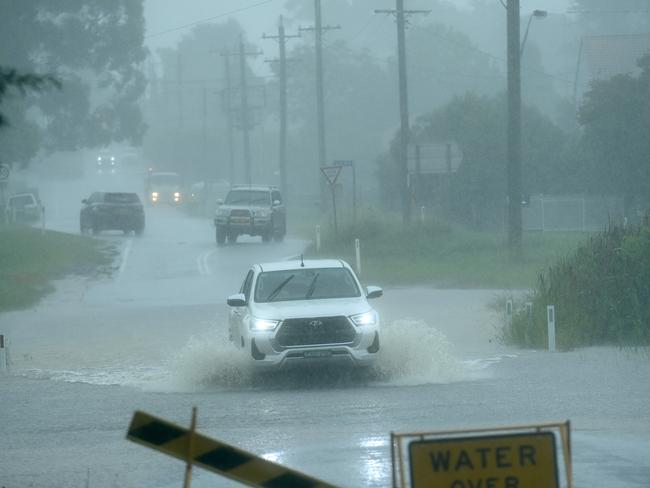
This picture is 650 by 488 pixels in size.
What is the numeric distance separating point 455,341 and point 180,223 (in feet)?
152

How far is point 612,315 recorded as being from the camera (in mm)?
19844

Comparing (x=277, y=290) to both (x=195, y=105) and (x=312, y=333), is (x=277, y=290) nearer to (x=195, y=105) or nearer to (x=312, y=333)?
(x=312, y=333)

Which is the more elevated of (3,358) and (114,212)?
(114,212)

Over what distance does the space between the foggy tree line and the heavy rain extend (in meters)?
0.18

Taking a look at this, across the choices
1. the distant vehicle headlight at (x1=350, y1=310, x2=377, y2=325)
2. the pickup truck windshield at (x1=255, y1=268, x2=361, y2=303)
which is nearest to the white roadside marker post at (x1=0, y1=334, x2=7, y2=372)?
the pickup truck windshield at (x1=255, y1=268, x2=361, y2=303)

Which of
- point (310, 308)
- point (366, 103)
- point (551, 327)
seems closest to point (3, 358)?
point (310, 308)

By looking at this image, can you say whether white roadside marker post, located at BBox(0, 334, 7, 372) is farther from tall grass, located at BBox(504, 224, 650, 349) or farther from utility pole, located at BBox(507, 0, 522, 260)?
utility pole, located at BBox(507, 0, 522, 260)

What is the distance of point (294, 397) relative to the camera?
1518 cm

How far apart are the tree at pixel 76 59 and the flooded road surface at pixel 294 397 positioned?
115 feet

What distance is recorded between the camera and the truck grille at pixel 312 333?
1588 centimetres

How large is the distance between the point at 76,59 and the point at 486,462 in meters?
59.9

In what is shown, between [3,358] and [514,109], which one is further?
[514,109]

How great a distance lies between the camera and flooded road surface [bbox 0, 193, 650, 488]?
10.8 metres

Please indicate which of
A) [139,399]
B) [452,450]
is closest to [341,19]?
[139,399]
